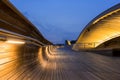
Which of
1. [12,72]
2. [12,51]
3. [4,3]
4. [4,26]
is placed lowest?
[12,72]

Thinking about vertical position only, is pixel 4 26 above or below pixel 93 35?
below

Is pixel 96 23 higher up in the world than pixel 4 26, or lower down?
higher up

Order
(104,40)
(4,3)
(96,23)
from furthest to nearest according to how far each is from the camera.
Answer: (104,40) → (96,23) → (4,3)

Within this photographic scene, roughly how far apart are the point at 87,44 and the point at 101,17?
1362 cm

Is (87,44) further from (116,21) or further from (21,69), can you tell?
(21,69)

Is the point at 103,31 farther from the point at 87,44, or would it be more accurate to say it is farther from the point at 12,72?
the point at 12,72

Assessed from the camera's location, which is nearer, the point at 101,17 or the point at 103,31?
the point at 101,17

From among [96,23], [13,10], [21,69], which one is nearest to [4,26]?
[13,10]

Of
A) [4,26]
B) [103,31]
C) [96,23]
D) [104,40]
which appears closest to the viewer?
[4,26]

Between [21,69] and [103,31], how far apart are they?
34815mm

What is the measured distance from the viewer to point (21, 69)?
712 centimetres

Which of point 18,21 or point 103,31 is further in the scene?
point 103,31

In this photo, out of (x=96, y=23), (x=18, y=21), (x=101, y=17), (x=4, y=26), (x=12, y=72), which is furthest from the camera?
(x=96, y=23)

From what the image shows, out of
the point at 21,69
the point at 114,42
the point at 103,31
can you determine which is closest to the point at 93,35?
the point at 103,31
